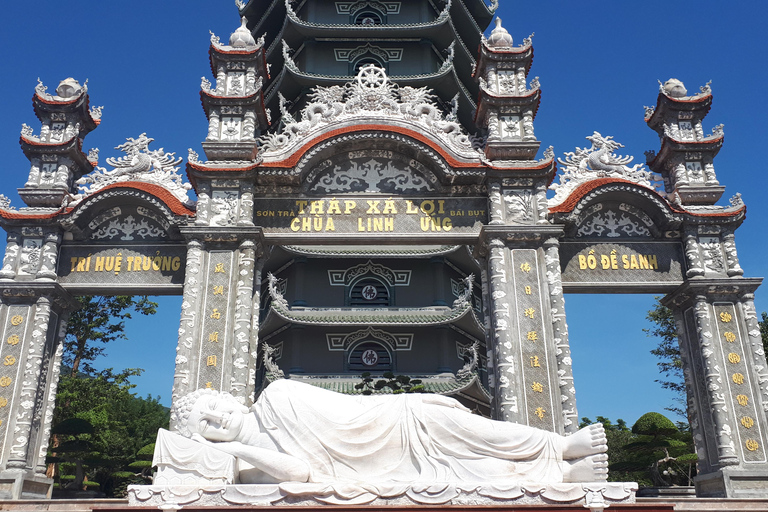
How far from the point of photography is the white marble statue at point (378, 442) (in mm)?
5891

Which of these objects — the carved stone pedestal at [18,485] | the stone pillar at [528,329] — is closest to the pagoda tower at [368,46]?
the stone pillar at [528,329]

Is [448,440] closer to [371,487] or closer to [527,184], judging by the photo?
[371,487]

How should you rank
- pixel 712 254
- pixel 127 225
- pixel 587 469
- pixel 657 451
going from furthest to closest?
pixel 657 451 < pixel 127 225 < pixel 712 254 < pixel 587 469

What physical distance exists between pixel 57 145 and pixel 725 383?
12.7 meters

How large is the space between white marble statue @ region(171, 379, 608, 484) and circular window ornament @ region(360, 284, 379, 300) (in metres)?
13.0

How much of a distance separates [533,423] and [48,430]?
8292 mm

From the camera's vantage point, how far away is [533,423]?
1073 cm

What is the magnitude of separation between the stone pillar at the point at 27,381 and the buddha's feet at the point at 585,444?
8892 mm

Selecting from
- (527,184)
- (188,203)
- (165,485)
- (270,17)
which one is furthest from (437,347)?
(165,485)

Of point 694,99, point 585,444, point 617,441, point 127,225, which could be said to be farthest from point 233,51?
point 617,441

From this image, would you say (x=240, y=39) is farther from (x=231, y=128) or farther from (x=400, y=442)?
(x=400, y=442)

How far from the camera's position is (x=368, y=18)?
21.9 m

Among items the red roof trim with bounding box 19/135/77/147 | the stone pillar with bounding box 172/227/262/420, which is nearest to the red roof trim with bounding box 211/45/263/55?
the red roof trim with bounding box 19/135/77/147

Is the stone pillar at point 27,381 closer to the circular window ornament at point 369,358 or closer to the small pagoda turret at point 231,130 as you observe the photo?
the small pagoda turret at point 231,130
